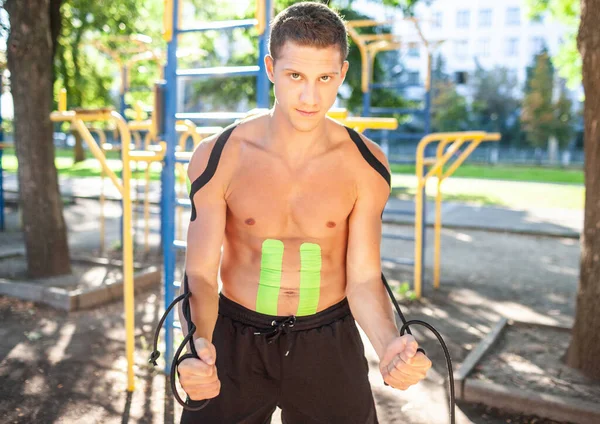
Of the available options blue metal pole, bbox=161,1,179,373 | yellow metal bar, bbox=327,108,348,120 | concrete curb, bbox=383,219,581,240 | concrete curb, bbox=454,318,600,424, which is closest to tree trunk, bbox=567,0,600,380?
concrete curb, bbox=454,318,600,424

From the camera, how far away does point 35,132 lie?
5.99 meters

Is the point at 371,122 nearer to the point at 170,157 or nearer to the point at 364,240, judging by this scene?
the point at 170,157

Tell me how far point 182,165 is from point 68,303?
2001 millimetres

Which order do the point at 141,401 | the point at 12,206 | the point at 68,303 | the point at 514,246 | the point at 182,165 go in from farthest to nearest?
the point at 12,206
the point at 514,246
the point at 68,303
the point at 182,165
the point at 141,401

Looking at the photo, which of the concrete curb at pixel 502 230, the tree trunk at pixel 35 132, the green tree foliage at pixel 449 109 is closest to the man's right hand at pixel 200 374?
the tree trunk at pixel 35 132

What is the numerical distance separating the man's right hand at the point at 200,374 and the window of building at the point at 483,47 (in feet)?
186

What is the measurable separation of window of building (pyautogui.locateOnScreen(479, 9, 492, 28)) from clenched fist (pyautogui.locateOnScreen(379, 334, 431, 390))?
5730cm

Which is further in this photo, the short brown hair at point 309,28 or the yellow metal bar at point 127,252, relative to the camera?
the yellow metal bar at point 127,252

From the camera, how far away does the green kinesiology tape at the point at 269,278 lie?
2057 mm

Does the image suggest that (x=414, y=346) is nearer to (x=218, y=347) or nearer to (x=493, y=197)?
(x=218, y=347)

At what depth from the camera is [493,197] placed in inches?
630

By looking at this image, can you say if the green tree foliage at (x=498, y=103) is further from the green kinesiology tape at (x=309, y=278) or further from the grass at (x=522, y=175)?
the green kinesiology tape at (x=309, y=278)

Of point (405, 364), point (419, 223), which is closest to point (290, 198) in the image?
point (405, 364)

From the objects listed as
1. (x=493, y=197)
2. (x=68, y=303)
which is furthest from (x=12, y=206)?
(x=493, y=197)
